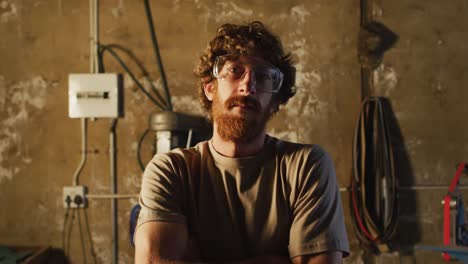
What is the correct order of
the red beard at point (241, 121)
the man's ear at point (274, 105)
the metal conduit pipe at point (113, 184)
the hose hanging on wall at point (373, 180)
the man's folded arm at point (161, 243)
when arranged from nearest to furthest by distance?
the man's folded arm at point (161, 243) → the red beard at point (241, 121) → the man's ear at point (274, 105) → the hose hanging on wall at point (373, 180) → the metal conduit pipe at point (113, 184)

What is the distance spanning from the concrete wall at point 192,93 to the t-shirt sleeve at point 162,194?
48.0 inches

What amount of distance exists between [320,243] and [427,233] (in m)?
1.57

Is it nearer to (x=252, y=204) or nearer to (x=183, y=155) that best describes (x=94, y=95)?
(x=183, y=155)

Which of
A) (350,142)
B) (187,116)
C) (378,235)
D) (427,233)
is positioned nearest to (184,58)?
(187,116)

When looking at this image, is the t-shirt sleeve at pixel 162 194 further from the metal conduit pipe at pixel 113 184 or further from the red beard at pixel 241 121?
the metal conduit pipe at pixel 113 184

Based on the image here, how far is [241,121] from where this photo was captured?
1.50 m

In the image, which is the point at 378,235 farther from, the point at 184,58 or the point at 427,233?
the point at 184,58

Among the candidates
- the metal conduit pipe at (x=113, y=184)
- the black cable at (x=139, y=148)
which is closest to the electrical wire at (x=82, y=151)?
the metal conduit pipe at (x=113, y=184)

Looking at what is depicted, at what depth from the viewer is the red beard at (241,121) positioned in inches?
59.0

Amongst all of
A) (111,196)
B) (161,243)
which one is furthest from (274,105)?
(111,196)

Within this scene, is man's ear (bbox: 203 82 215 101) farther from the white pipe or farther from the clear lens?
the white pipe

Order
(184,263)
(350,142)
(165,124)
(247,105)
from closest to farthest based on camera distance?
(184,263) → (247,105) → (165,124) → (350,142)

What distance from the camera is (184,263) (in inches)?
52.7

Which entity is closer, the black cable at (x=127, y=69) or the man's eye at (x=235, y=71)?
the man's eye at (x=235, y=71)
